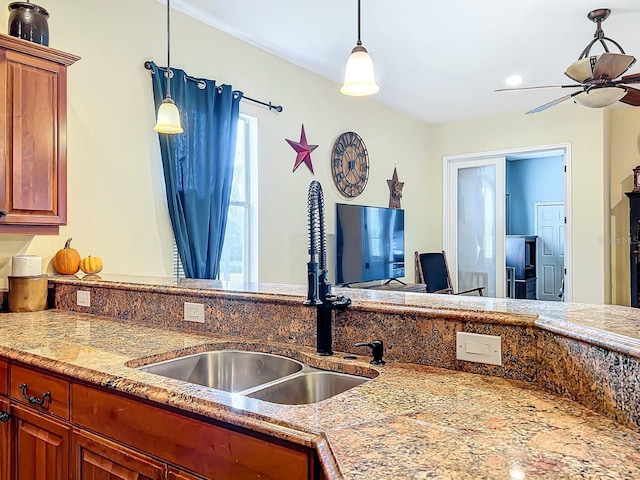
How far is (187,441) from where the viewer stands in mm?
1144

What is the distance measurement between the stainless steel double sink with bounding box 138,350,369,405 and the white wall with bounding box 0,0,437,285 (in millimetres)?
1410

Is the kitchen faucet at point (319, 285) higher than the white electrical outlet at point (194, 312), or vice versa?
the kitchen faucet at point (319, 285)

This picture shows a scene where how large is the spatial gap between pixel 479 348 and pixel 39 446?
142 centimetres

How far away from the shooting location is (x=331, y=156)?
15.0ft

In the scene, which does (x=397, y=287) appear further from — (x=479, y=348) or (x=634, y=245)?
(x=479, y=348)

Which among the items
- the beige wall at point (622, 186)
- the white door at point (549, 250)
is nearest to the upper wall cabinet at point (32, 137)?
the beige wall at point (622, 186)

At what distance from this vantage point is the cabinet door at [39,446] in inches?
57.7

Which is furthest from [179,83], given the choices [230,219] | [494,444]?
[494,444]

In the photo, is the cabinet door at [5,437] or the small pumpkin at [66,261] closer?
the cabinet door at [5,437]

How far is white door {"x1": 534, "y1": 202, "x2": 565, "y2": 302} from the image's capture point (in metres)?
7.66

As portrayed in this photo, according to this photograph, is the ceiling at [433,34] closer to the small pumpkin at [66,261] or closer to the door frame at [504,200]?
the door frame at [504,200]

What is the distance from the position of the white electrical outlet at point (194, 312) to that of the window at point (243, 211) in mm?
1693

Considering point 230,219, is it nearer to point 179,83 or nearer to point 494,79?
point 179,83

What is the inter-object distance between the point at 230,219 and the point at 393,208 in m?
2.35
